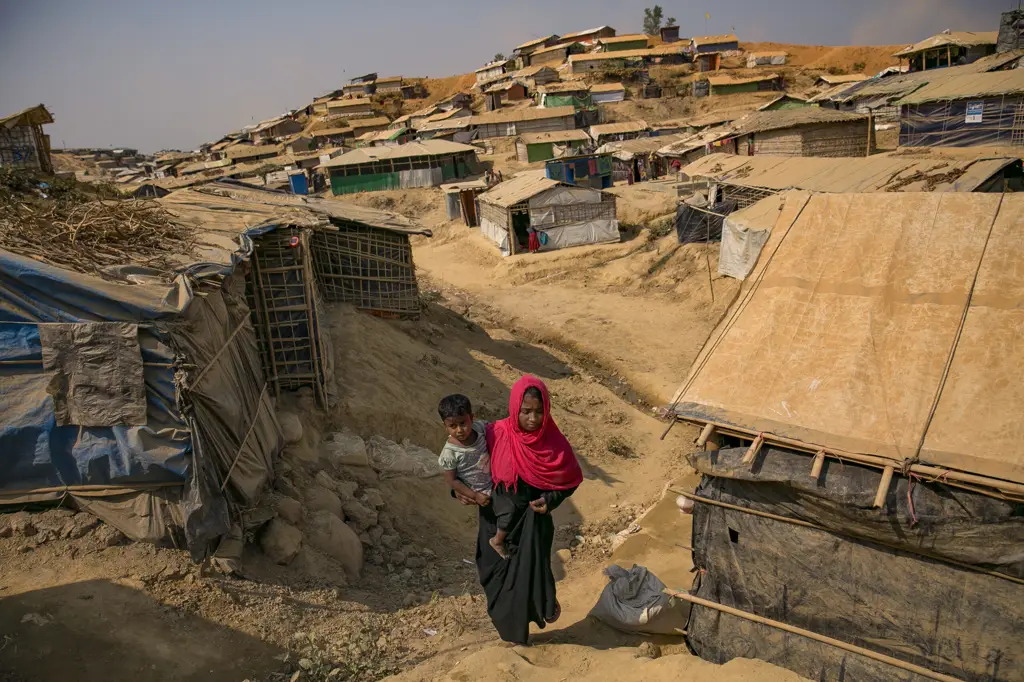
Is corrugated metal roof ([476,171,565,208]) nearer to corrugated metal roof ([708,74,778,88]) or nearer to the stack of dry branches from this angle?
the stack of dry branches

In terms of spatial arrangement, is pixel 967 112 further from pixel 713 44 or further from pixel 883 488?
pixel 713 44

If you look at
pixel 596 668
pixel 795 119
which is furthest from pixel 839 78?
pixel 596 668

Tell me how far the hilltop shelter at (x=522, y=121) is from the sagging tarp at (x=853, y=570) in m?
36.2

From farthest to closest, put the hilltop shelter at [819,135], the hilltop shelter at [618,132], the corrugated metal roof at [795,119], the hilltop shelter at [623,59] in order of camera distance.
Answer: the hilltop shelter at [623,59] < the hilltop shelter at [618,132] < the hilltop shelter at [819,135] < the corrugated metal roof at [795,119]

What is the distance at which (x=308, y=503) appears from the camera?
620 cm

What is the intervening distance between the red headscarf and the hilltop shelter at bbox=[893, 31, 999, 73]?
117 feet

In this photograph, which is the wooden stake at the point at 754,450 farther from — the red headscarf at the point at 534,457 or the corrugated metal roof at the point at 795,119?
the corrugated metal roof at the point at 795,119

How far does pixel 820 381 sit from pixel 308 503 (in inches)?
176

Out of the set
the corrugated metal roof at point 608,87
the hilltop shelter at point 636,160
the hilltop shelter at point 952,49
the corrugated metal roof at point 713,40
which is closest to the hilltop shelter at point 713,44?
the corrugated metal roof at point 713,40

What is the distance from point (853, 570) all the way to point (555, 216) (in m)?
17.5

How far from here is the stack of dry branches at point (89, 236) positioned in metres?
5.09

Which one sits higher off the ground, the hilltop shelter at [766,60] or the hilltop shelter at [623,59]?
the hilltop shelter at [623,59]

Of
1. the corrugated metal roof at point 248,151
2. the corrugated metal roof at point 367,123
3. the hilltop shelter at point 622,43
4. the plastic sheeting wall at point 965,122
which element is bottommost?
the plastic sheeting wall at point 965,122

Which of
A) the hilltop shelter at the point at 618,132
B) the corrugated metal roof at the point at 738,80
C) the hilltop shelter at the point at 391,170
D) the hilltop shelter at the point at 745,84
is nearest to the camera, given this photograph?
the hilltop shelter at the point at 391,170
